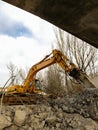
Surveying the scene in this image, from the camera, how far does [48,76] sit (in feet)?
66.9

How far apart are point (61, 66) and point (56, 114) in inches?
113

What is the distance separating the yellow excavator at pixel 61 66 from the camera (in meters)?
9.95

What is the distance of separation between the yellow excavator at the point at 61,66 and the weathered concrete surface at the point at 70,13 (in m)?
7.78

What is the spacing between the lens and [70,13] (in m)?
1.94

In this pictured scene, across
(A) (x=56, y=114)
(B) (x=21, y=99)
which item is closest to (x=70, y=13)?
(A) (x=56, y=114)

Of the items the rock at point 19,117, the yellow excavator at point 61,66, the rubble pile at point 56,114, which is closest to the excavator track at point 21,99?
the rubble pile at point 56,114

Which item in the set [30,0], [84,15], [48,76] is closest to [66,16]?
[84,15]

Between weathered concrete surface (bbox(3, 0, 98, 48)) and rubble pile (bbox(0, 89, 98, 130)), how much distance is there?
17.3ft

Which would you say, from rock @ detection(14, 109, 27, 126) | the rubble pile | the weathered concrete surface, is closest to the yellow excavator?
the rubble pile

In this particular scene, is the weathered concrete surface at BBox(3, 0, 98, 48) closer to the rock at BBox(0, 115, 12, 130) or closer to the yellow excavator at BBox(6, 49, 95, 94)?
the rock at BBox(0, 115, 12, 130)

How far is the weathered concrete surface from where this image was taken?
1.81 meters

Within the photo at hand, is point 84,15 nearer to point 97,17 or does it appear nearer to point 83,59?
point 97,17

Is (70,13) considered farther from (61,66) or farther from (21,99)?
(61,66)

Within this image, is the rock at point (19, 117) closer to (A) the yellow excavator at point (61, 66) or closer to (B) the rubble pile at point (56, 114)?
(B) the rubble pile at point (56, 114)
